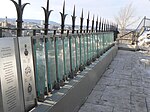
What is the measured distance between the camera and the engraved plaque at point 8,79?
1796mm

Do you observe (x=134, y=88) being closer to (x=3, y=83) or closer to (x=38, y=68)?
(x=38, y=68)

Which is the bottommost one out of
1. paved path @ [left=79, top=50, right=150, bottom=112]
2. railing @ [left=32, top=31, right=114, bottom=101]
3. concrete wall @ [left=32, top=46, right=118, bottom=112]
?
paved path @ [left=79, top=50, right=150, bottom=112]

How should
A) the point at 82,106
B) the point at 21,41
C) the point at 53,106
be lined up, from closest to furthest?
1. the point at 21,41
2. the point at 53,106
3. the point at 82,106

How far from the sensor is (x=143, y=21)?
754 inches

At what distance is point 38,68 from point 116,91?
8.27 feet

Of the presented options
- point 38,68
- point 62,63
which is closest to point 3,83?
point 38,68

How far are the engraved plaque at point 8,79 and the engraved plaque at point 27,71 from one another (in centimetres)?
15

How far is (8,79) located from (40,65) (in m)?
0.74

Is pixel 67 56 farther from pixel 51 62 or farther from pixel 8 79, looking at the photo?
pixel 8 79

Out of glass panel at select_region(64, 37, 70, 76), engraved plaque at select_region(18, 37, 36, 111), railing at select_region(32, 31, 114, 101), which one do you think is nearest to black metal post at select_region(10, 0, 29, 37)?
engraved plaque at select_region(18, 37, 36, 111)

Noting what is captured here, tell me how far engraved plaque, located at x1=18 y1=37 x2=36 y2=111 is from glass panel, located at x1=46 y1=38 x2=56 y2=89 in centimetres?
50

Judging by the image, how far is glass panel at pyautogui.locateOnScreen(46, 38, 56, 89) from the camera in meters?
2.82

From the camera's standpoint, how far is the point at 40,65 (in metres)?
2.60

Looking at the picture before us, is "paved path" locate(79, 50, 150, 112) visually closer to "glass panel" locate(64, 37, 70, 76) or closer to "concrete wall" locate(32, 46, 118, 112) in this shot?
"concrete wall" locate(32, 46, 118, 112)
